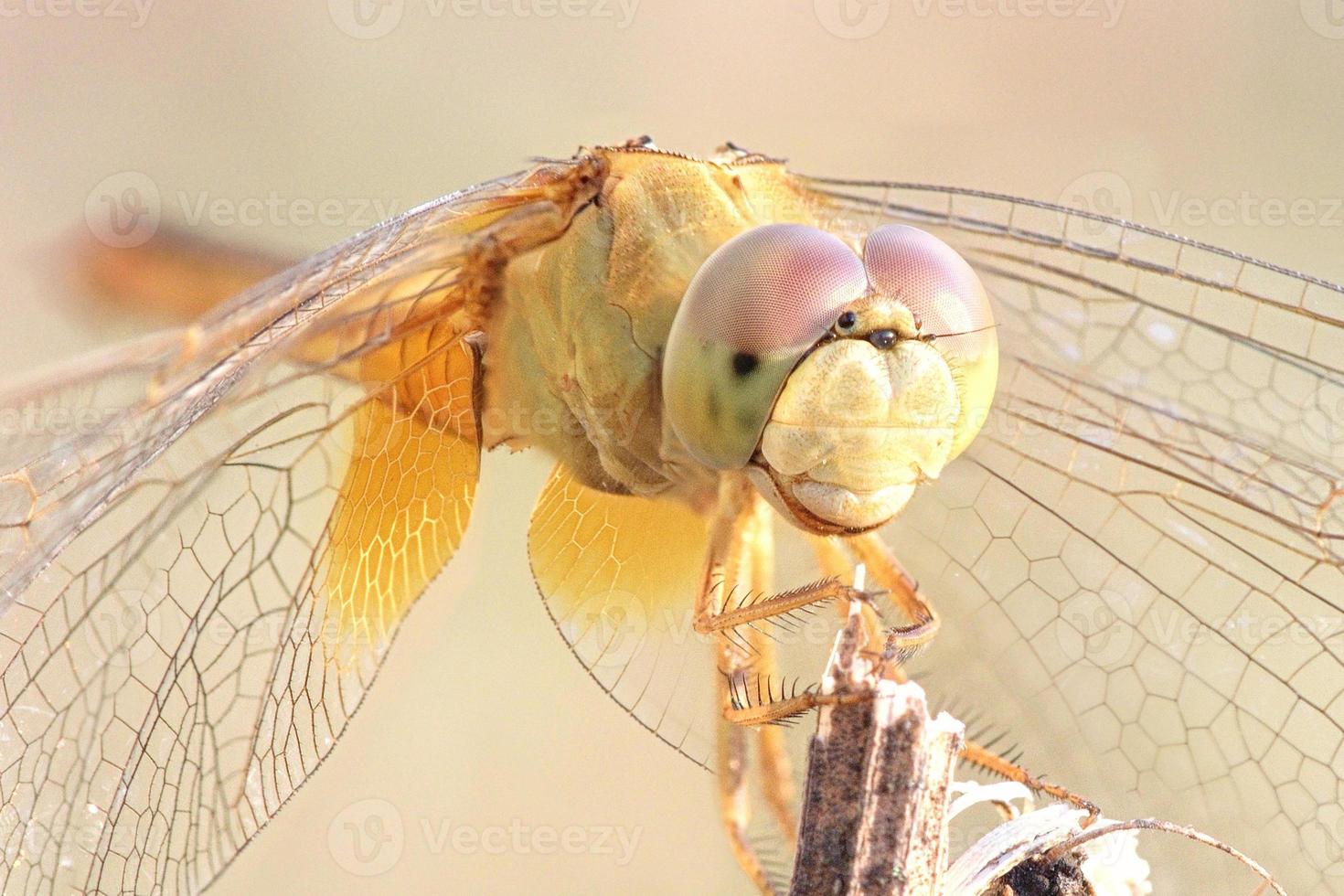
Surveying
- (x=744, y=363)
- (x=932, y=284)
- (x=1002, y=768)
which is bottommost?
(x=1002, y=768)

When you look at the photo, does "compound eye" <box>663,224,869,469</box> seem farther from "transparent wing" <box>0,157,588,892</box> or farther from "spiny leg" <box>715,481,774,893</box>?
"transparent wing" <box>0,157,588,892</box>

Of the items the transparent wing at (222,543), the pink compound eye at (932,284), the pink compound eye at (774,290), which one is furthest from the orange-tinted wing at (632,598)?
the pink compound eye at (932,284)

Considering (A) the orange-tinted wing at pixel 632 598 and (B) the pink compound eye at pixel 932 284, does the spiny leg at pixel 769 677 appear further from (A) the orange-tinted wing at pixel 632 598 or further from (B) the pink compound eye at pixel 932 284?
(B) the pink compound eye at pixel 932 284

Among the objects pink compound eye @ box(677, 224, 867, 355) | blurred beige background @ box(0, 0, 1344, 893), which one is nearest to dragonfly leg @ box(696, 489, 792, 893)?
pink compound eye @ box(677, 224, 867, 355)

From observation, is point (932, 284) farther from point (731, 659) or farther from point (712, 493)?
point (731, 659)

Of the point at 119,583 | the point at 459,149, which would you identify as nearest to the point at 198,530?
the point at 119,583

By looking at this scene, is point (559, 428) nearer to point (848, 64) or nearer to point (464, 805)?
point (464, 805)

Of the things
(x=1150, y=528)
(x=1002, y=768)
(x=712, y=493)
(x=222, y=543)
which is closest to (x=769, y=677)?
(x=712, y=493)
